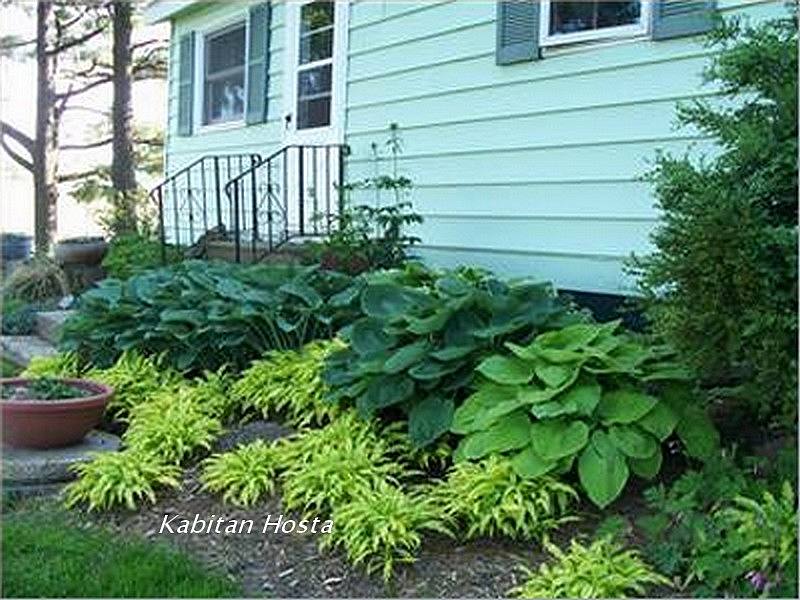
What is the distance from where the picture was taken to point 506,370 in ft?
11.0

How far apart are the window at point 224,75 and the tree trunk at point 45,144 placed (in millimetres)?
7125

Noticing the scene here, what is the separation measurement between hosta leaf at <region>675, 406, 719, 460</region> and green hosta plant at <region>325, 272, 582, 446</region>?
2.30ft

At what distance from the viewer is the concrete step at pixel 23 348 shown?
6.71m

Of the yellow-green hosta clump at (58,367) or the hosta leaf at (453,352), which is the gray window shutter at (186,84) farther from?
the hosta leaf at (453,352)

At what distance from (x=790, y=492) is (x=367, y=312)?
5.95ft

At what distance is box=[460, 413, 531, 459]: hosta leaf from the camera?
3111 millimetres

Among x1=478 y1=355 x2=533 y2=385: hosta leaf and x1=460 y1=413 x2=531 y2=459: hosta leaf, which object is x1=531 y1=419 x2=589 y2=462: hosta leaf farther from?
x1=478 y1=355 x2=533 y2=385: hosta leaf

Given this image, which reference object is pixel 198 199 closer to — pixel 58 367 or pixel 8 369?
pixel 8 369

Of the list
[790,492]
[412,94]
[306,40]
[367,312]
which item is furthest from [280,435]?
[306,40]

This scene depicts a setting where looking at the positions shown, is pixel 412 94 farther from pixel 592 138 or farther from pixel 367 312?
pixel 367 312

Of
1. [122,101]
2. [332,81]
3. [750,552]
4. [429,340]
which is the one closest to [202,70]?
[332,81]

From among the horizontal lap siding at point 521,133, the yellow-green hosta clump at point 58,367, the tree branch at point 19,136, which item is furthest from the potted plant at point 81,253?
the tree branch at point 19,136

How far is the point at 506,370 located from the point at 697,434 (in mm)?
619

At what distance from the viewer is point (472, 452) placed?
315 cm
